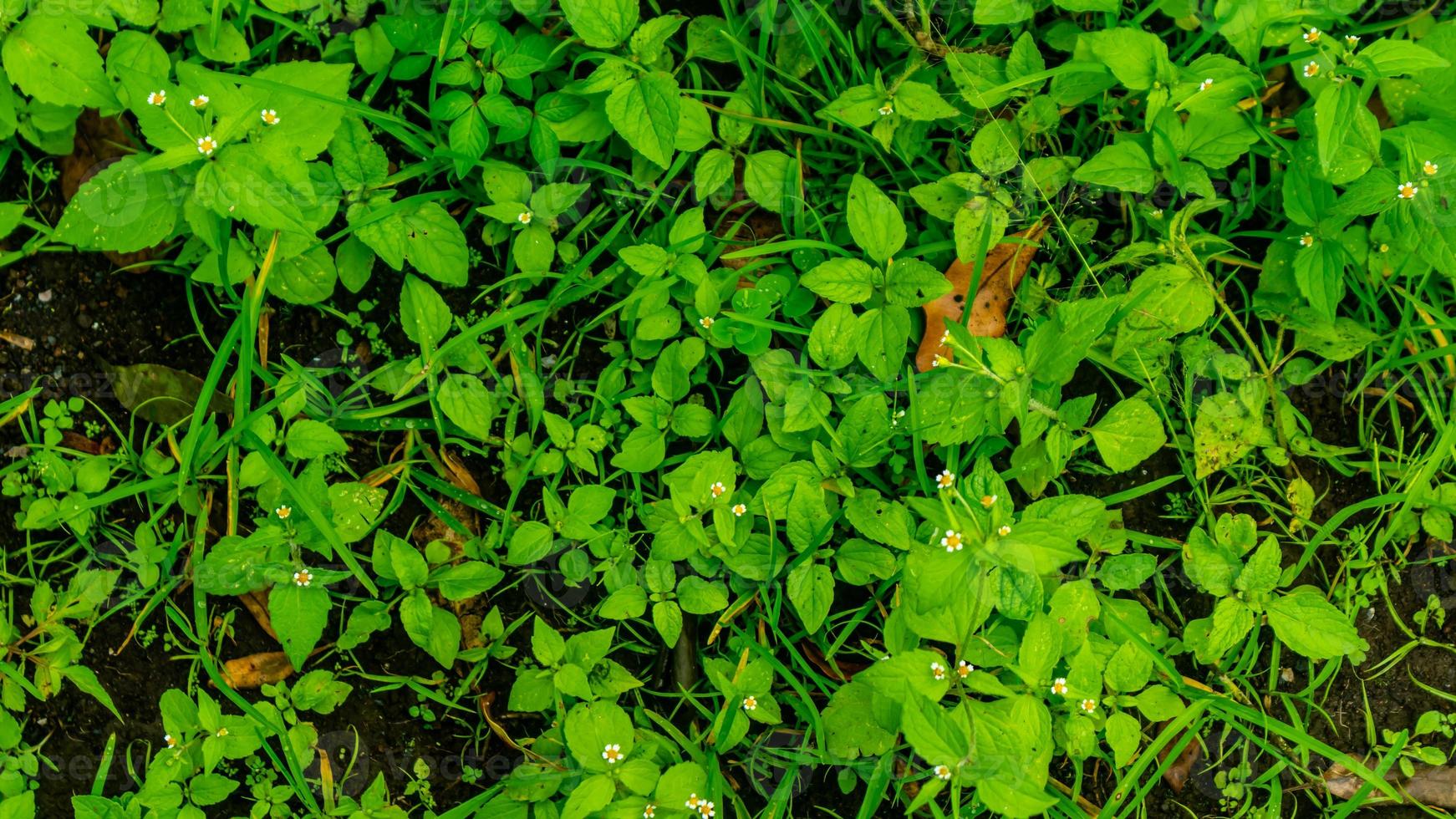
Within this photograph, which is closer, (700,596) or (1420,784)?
(700,596)

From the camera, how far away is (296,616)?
232 cm

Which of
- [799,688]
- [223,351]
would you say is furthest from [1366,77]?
[223,351]

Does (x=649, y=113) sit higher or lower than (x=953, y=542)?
higher

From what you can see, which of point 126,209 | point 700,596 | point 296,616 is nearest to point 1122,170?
point 700,596

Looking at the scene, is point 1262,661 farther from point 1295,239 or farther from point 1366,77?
point 1366,77

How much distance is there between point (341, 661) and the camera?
2512 mm

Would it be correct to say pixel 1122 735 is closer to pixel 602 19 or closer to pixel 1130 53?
pixel 1130 53

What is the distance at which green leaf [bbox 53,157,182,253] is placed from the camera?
92.8 inches

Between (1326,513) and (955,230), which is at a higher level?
(955,230)

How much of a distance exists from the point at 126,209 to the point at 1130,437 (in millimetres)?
2369

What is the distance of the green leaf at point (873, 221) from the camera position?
2406mm

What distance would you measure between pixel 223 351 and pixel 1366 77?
8.79 feet

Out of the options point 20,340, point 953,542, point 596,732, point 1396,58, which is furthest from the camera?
point 20,340

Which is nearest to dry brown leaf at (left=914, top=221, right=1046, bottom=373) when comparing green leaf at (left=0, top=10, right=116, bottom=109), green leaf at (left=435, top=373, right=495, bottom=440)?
green leaf at (left=435, top=373, right=495, bottom=440)
